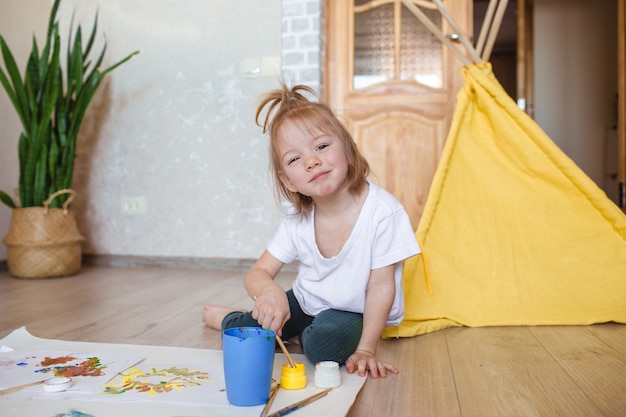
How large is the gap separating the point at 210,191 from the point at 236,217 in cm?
18

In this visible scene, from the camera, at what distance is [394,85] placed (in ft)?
9.02

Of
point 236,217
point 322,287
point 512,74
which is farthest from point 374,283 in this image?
point 512,74

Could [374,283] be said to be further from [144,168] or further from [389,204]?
[144,168]

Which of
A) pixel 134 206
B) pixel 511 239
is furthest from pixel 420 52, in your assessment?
pixel 134 206

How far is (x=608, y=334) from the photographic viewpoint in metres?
1.33

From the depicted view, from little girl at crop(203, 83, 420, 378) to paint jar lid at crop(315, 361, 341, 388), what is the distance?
0.30 feet

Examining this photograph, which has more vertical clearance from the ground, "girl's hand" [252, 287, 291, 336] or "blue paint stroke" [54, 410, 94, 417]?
"girl's hand" [252, 287, 291, 336]

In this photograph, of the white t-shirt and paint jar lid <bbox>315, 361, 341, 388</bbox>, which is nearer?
paint jar lid <bbox>315, 361, 341, 388</bbox>

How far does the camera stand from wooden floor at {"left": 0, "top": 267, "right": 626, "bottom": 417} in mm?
896

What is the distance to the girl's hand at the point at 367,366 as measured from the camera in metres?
1.03

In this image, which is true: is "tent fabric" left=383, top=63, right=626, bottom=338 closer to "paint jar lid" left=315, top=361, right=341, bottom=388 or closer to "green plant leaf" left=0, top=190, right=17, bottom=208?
"paint jar lid" left=315, top=361, right=341, bottom=388

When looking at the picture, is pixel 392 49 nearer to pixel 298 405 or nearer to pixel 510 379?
pixel 510 379

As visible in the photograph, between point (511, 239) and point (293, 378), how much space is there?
2.91 feet

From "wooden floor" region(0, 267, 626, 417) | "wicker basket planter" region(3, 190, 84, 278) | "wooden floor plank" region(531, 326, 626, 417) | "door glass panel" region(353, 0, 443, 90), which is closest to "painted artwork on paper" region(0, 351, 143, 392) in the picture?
"wooden floor" region(0, 267, 626, 417)
